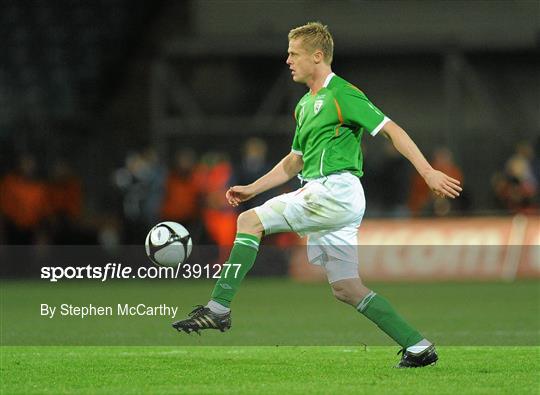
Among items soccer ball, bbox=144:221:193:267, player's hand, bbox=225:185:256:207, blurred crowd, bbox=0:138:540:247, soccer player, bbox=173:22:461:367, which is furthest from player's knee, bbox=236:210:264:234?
blurred crowd, bbox=0:138:540:247

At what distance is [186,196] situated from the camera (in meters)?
21.6

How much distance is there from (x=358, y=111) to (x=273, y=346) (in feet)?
9.26

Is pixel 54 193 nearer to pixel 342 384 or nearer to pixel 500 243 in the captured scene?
pixel 500 243

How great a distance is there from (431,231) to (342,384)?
1167 centimetres

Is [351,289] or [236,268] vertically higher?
[236,268]

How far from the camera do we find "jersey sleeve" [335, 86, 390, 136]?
326 inches

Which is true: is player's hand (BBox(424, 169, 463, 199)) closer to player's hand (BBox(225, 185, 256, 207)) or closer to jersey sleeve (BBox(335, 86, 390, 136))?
jersey sleeve (BBox(335, 86, 390, 136))

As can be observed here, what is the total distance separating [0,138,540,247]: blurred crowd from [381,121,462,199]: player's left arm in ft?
37.7

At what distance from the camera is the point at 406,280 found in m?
18.9

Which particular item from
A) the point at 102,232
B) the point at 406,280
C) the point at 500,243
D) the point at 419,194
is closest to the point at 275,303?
the point at 406,280

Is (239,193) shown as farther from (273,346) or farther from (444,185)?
(273,346)

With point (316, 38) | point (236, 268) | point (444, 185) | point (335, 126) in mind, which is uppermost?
point (316, 38)

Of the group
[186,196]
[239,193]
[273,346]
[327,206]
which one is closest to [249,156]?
[186,196]

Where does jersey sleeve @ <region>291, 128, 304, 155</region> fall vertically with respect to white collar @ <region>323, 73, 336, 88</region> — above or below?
below
